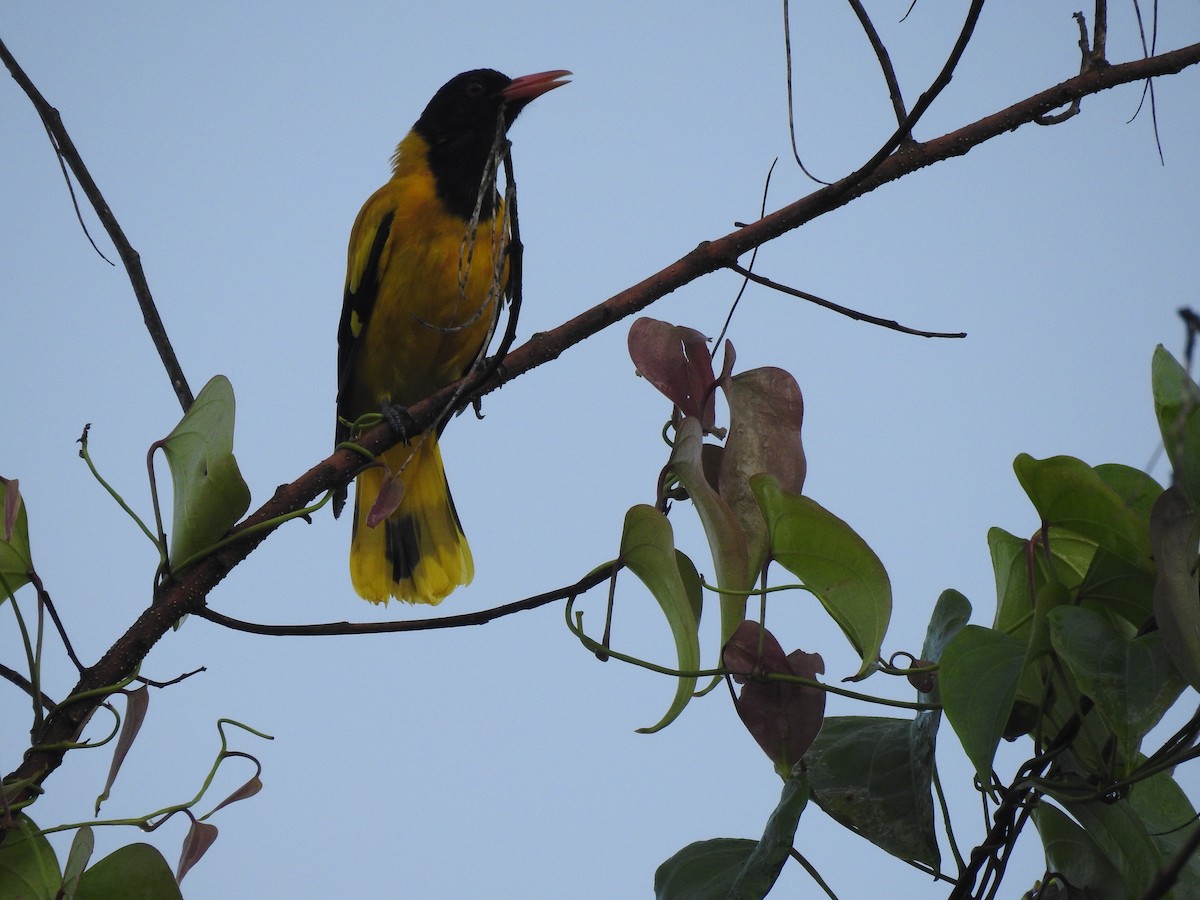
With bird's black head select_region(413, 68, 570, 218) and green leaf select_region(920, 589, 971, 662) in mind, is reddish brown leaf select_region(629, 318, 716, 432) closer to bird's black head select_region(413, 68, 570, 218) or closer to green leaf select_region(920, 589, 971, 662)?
green leaf select_region(920, 589, 971, 662)

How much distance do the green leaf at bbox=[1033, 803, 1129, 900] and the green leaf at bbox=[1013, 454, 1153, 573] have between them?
0.28 metres

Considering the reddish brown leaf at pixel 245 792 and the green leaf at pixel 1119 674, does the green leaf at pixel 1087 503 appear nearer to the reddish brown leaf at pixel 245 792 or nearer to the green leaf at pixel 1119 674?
the green leaf at pixel 1119 674

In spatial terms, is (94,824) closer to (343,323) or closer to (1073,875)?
(1073,875)

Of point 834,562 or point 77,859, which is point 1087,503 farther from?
point 77,859

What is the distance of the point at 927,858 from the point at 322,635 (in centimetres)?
64

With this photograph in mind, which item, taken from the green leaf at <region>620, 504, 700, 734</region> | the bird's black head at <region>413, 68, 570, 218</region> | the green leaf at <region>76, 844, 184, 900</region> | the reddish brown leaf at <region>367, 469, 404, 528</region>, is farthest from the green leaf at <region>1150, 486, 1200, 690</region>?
the bird's black head at <region>413, 68, 570, 218</region>

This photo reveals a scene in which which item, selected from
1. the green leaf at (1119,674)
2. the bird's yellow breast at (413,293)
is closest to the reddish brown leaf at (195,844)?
the green leaf at (1119,674)

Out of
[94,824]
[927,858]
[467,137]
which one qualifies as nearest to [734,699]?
[927,858]

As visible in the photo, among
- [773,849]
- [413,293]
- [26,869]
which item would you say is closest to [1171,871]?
[773,849]

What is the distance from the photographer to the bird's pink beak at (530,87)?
3.11 m

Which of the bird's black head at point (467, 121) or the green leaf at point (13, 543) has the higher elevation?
the bird's black head at point (467, 121)

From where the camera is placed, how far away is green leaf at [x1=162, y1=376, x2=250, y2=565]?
1068 millimetres

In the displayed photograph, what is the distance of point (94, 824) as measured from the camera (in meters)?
1.00

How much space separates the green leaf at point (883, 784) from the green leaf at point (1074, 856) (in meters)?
0.13
